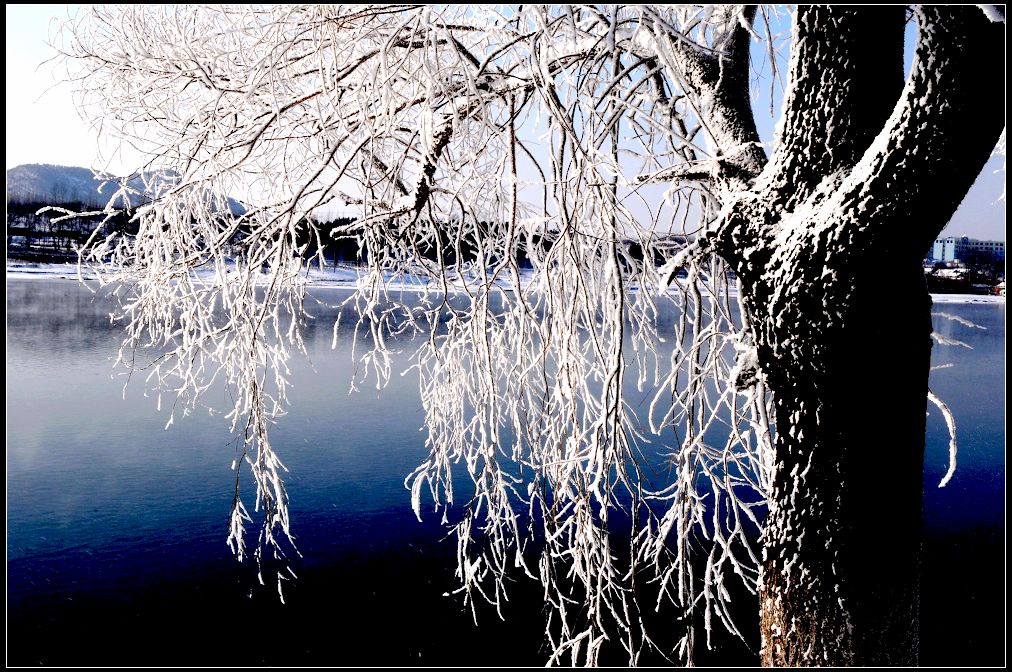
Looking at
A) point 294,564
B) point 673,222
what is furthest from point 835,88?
point 294,564

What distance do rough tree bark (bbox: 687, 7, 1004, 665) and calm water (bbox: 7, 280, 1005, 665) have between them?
3.98 feet

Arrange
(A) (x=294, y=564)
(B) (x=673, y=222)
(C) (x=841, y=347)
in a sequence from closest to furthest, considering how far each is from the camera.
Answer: (C) (x=841, y=347)
(B) (x=673, y=222)
(A) (x=294, y=564)

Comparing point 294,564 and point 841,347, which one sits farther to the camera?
point 294,564

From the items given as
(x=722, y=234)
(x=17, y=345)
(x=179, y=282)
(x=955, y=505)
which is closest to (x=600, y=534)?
(x=722, y=234)

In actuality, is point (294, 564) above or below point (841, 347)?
below

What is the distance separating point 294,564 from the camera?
305 inches

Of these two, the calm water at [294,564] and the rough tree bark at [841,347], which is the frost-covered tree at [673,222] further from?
the calm water at [294,564]

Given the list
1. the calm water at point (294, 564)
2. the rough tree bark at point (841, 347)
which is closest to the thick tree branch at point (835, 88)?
the rough tree bark at point (841, 347)

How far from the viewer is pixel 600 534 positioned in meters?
2.46

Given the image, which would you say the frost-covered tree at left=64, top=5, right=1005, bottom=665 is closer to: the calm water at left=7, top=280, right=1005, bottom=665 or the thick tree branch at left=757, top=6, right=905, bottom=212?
the thick tree branch at left=757, top=6, right=905, bottom=212

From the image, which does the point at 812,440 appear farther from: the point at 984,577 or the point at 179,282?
the point at 984,577

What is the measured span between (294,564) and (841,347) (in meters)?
7.30

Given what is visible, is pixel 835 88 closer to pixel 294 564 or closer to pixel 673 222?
pixel 673 222

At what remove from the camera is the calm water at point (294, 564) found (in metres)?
6.17
